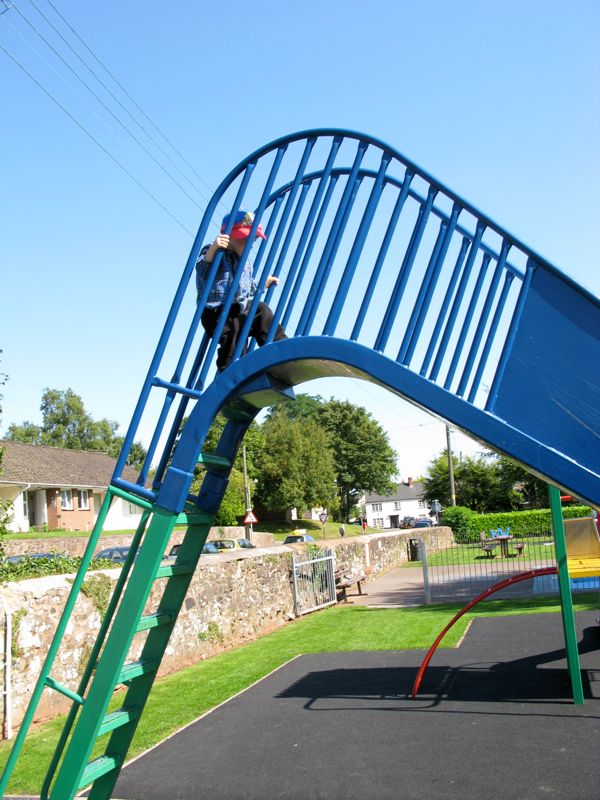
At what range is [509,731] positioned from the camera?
710cm

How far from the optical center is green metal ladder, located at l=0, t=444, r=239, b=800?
395cm

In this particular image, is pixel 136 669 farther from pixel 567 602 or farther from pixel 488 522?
pixel 488 522

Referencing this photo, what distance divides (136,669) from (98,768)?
54cm

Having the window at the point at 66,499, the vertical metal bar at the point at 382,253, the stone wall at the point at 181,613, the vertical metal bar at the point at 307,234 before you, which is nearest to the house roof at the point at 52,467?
the window at the point at 66,499

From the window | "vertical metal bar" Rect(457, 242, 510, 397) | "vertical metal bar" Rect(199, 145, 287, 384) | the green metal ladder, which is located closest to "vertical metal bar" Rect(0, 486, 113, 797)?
the green metal ladder

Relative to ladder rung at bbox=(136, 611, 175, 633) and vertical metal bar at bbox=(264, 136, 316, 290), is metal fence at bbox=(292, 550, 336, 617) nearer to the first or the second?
ladder rung at bbox=(136, 611, 175, 633)

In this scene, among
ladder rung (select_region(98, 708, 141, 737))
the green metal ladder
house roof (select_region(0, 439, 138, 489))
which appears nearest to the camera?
the green metal ladder

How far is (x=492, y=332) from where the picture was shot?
3.78 metres

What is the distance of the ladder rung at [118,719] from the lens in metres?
4.05

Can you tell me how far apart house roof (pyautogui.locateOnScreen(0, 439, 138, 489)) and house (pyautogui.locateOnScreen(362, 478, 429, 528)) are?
67.9m

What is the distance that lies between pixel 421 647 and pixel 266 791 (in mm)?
6235

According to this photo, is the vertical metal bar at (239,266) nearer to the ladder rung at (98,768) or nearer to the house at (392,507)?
the ladder rung at (98,768)

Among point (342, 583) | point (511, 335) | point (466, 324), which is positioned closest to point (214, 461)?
point (466, 324)

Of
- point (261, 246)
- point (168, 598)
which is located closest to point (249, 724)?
point (168, 598)
